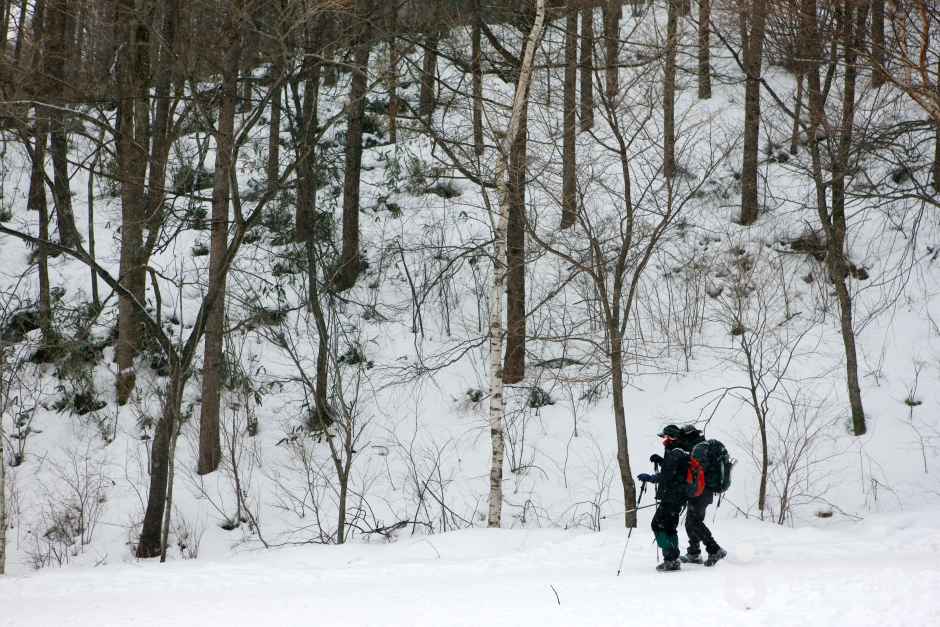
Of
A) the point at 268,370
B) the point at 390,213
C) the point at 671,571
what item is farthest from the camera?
the point at 390,213

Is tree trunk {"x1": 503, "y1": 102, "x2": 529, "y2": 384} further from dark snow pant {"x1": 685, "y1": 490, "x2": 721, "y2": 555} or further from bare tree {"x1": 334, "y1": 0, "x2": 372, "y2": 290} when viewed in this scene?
dark snow pant {"x1": 685, "y1": 490, "x2": 721, "y2": 555}

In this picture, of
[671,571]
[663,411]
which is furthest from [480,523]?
[671,571]

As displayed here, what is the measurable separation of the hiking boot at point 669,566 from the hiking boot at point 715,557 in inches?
12.0

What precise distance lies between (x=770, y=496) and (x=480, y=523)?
4.15 meters

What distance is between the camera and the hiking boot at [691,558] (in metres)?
7.50

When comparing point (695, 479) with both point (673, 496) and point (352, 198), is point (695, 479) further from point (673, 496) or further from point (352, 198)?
point (352, 198)

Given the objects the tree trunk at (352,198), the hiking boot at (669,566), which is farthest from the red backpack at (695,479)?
the tree trunk at (352,198)

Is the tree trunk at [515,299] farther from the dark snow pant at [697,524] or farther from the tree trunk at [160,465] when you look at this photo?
the dark snow pant at [697,524]

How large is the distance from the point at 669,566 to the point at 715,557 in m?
0.49

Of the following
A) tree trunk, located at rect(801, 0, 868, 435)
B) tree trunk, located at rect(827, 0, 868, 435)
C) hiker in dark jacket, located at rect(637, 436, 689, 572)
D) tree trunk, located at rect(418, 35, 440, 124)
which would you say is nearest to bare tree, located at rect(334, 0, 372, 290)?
tree trunk, located at rect(418, 35, 440, 124)

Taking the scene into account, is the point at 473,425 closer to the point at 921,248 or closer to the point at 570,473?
the point at 570,473

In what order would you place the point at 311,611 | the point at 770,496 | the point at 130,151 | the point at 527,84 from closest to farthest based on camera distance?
1. the point at 311,611
2. the point at 527,84
3. the point at 770,496
4. the point at 130,151

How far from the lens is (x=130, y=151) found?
1362 cm

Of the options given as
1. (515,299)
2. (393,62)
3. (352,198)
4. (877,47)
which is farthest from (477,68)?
(352,198)
